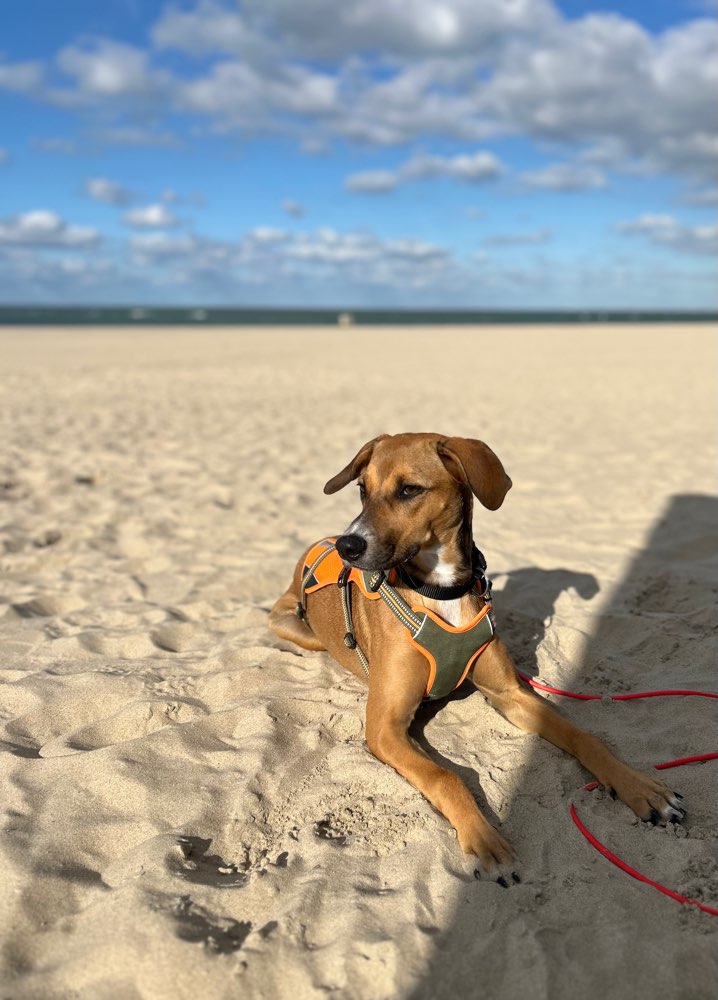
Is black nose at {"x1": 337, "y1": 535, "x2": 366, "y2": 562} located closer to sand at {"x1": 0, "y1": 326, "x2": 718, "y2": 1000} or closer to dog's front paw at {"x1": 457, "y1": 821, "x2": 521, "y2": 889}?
sand at {"x1": 0, "y1": 326, "x2": 718, "y2": 1000}

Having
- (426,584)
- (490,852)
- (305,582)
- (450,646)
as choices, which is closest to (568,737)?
(450,646)

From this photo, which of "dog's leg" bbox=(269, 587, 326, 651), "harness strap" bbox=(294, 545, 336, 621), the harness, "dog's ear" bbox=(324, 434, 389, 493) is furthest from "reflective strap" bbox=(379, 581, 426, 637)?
"dog's leg" bbox=(269, 587, 326, 651)

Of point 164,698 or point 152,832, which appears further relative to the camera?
point 164,698

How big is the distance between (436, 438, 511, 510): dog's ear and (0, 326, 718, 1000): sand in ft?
Result: 4.09

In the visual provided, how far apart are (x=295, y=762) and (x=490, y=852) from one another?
1.04m

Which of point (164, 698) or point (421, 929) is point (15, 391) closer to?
point (164, 698)

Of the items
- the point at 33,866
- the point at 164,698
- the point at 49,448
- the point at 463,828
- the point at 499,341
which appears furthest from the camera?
the point at 499,341

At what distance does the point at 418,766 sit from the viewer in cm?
330

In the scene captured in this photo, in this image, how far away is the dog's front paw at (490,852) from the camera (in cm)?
280

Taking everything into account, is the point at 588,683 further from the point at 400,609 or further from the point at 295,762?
the point at 295,762

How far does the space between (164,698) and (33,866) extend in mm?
1297

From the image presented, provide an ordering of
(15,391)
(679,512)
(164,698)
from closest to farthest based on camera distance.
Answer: (164,698)
(679,512)
(15,391)

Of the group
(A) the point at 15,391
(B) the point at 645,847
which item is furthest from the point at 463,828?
(A) the point at 15,391

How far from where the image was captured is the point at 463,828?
9.82 ft
